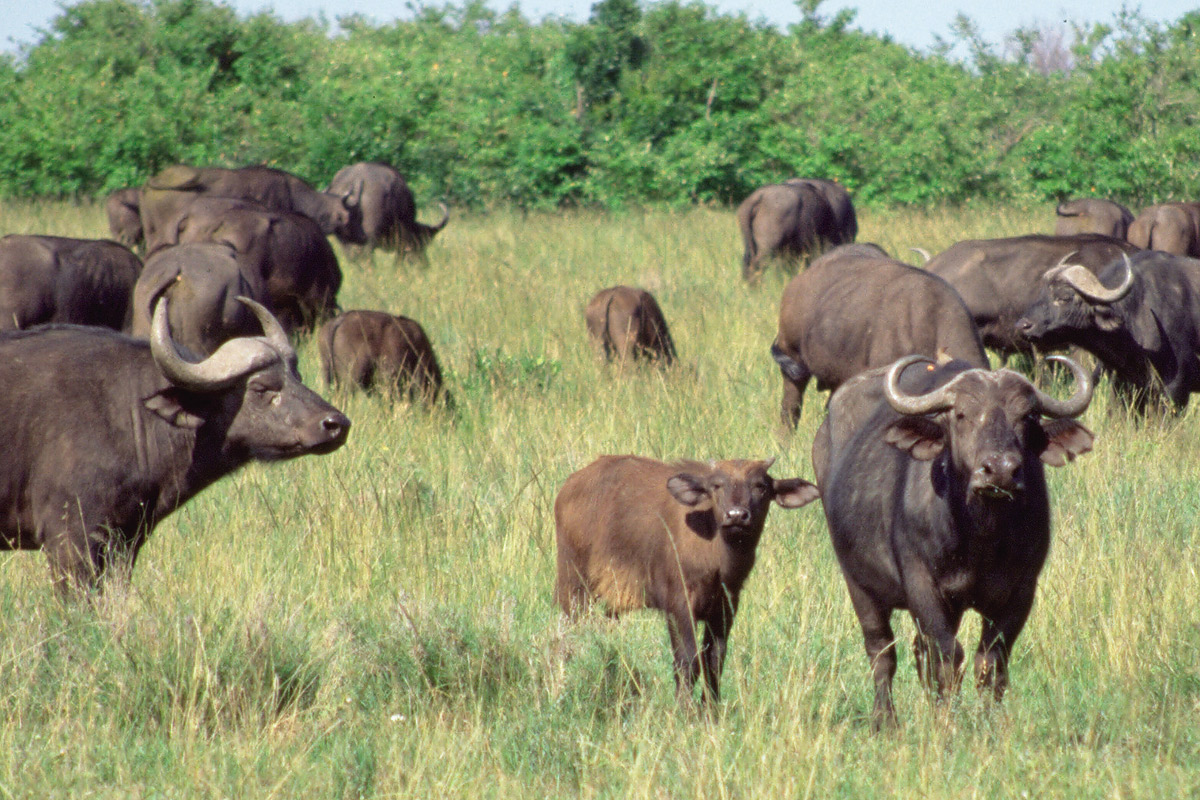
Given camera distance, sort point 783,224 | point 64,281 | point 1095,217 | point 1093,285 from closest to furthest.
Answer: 1. point 1093,285
2. point 64,281
3. point 1095,217
4. point 783,224

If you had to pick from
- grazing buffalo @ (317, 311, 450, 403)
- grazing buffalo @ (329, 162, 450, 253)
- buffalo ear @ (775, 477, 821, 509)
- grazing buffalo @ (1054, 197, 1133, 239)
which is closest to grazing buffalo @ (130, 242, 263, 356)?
grazing buffalo @ (317, 311, 450, 403)

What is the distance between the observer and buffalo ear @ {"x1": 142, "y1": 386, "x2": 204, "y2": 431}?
207 inches

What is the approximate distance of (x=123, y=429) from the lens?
536 cm

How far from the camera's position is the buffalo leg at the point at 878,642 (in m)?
4.75

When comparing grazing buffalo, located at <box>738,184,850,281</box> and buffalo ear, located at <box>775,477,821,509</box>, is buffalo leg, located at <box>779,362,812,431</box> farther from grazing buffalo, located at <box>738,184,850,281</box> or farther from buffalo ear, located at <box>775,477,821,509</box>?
grazing buffalo, located at <box>738,184,850,281</box>

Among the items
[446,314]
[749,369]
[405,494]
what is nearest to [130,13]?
[446,314]

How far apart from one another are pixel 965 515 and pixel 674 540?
1.17 m

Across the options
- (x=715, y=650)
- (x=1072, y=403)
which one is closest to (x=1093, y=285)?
(x=1072, y=403)

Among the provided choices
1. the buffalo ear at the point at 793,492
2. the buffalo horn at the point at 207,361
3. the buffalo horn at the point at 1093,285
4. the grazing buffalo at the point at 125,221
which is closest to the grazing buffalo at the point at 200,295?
the buffalo horn at the point at 207,361

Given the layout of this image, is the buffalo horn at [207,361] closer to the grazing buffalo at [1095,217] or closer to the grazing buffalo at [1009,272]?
the grazing buffalo at [1009,272]

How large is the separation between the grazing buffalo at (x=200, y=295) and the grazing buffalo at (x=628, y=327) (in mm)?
2897

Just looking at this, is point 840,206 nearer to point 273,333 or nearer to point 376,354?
point 376,354

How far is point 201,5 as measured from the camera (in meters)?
35.0

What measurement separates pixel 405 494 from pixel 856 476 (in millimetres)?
2756
